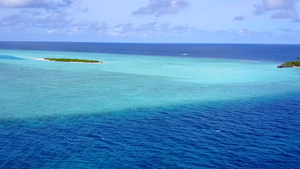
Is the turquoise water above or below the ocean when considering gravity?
above

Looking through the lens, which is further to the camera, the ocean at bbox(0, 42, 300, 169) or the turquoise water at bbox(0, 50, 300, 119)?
the turquoise water at bbox(0, 50, 300, 119)

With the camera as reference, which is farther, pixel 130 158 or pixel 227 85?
pixel 227 85

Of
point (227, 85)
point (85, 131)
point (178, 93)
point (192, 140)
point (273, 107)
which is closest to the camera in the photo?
point (192, 140)

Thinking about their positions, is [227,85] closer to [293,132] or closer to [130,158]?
[293,132]

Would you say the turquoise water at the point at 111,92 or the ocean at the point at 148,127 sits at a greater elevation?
the turquoise water at the point at 111,92

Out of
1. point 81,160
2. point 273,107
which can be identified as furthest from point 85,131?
point 273,107

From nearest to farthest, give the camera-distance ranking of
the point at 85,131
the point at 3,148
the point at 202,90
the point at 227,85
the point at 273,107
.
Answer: the point at 3,148 < the point at 85,131 < the point at 273,107 < the point at 202,90 < the point at 227,85

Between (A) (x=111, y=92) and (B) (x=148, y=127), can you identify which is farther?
(A) (x=111, y=92)

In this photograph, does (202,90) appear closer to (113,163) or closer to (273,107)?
(273,107)

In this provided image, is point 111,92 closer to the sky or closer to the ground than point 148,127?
closer to the sky

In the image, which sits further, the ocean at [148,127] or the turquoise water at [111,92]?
the turquoise water at [111,92]

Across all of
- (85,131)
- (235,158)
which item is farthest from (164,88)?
(235,158)
